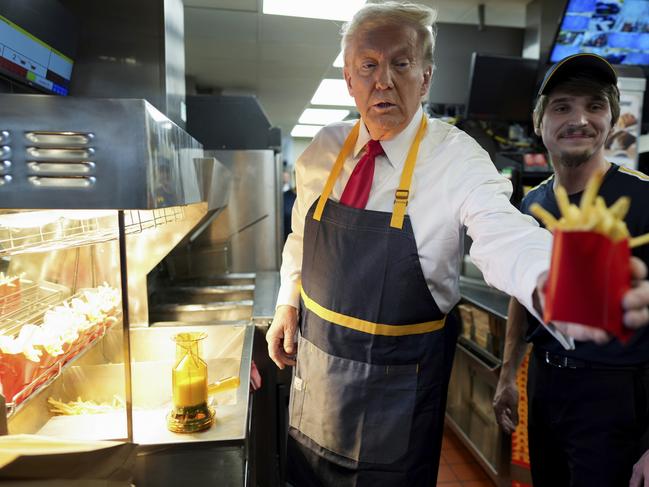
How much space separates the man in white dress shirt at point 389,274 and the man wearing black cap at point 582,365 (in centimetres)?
48

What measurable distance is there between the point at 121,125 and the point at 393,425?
3.22 feet

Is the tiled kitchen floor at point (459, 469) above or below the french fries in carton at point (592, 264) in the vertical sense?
below

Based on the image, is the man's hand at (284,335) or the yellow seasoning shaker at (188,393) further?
the man's hand at (284,335)

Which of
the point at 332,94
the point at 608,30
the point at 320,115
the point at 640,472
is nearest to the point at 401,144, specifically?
the point at 640,472

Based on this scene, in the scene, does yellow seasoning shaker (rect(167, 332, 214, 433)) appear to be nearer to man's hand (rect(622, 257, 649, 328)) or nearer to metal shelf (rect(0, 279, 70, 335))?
metal shelf (rect(0, 279, 70, 335))

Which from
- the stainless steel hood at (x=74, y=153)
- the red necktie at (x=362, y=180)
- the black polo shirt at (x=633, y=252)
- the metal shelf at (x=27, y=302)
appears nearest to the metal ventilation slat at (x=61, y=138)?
the stainless steel hood at (x=74, y=153)

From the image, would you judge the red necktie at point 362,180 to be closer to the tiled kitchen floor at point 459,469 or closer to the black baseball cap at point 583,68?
the black baseball cap at point 583,68

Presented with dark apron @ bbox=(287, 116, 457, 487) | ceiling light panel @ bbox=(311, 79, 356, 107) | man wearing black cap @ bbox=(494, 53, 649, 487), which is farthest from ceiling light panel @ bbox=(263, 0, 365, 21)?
dark apron @ bbox=(287, 116, 457, 487)

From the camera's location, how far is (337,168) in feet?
4.48

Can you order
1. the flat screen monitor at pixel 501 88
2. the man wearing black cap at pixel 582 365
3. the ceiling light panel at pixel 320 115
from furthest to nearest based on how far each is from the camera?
the ceiling light panel at pixel 320 115 → the flat screen monitor at pixel 501 88 → the man wearing black cap at pixel 582 365

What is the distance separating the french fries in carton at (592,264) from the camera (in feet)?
1.70

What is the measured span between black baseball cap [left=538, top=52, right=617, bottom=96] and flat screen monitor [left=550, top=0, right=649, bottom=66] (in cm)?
205

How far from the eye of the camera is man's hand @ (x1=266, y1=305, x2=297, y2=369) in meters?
1.43

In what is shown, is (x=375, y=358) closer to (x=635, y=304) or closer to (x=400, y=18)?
(x=635, y=304)
